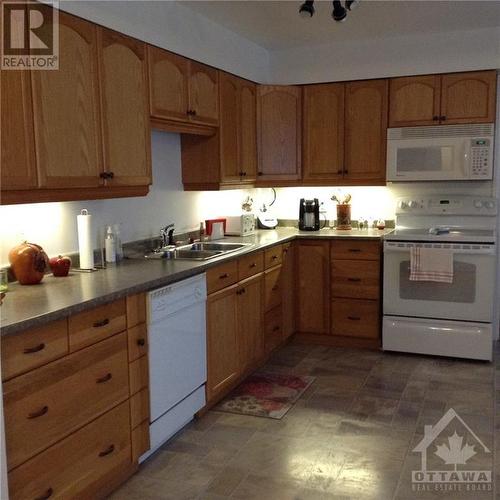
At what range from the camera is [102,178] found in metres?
2.87

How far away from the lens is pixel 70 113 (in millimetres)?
2629

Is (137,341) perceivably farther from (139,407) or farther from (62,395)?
(62,395)

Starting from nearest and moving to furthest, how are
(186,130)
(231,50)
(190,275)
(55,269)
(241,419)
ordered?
(55,269), (190,275), (241,419), (186,130), (231,50)

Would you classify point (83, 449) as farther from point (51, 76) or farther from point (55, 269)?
point (51, 76)

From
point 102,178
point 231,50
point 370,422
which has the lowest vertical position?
point 370,422

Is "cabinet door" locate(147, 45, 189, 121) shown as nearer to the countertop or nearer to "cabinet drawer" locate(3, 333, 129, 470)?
the countertop

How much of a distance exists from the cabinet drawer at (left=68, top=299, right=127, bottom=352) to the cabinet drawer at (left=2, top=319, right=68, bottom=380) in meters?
0.05

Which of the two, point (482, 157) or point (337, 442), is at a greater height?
point (482, 157)

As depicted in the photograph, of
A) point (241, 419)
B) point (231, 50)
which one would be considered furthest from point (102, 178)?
point (231, 50)

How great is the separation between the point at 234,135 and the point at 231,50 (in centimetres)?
63

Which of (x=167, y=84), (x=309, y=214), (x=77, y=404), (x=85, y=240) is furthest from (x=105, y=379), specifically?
(x=309, y=214)

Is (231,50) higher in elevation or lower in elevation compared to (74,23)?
higher

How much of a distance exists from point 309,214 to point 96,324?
2910mm

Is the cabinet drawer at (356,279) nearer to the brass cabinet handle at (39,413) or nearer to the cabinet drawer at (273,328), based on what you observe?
the cabinet drawer at (273,328)
